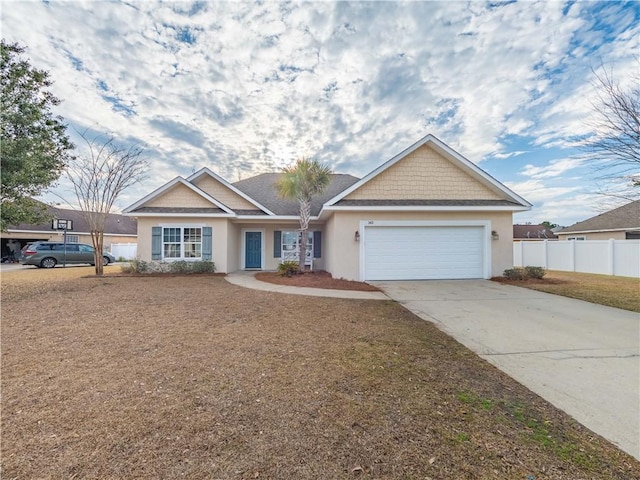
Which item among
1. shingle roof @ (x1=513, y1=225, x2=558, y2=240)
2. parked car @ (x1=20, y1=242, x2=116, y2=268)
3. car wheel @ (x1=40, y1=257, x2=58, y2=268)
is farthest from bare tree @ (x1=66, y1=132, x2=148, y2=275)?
shingle roof @ (x1=513, y1=225, x2=558, y2=240)

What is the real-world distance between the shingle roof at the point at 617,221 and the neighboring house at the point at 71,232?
3955 centimetres

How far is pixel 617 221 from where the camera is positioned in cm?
1995


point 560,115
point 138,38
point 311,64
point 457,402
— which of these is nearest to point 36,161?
point 138,38

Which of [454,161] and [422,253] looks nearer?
[422,253]

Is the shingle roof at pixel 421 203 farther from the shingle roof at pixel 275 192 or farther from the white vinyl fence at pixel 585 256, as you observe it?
the white vinyl fence at pixel 585 256

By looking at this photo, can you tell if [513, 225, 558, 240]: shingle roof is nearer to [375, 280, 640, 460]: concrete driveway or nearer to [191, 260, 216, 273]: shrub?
[375, 280, 640, 460]: concrete driveway

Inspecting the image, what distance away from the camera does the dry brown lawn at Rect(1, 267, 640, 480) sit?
2.14 metres

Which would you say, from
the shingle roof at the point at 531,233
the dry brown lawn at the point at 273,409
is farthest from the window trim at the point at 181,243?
the shingle roof at the point at 531,233

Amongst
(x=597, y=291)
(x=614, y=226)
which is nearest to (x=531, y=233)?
(x=614, y=226)

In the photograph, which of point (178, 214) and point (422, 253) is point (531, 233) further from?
point (178, 214)

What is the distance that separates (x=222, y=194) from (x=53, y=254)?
13.6 m

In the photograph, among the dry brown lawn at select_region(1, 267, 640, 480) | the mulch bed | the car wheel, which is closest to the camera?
the dry brown lawn at select_region(1, 267, 640, 480)

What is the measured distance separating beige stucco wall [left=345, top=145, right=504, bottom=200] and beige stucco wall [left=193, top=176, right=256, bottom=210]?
268 inches

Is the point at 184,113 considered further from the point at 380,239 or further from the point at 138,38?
the point at 380,239
